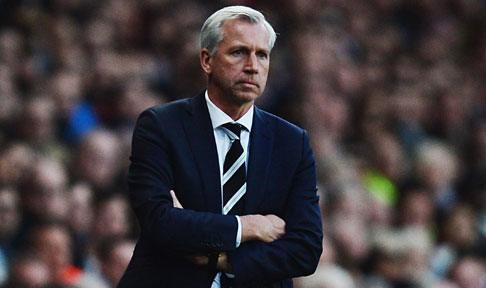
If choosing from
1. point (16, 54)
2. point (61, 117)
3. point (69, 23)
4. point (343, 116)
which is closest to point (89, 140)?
point (61, 117)

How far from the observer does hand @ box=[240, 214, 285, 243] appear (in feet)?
13.9

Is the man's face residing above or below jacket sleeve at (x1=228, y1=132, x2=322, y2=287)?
above

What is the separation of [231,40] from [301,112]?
5.39 metres

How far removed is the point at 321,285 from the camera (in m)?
7.26

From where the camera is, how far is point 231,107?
4328 mm

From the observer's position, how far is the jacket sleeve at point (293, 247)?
4215mm

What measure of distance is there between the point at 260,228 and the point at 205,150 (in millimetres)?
307

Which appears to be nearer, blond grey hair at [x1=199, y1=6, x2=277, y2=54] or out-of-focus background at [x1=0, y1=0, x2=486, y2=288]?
blond grey hair at [x1=199, y1=6, x2=277, y2=54]

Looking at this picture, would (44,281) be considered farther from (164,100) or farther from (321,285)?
(164,100)

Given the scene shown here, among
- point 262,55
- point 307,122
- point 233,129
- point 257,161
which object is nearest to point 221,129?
point 233,129

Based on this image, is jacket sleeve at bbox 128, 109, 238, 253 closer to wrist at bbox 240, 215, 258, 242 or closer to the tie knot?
wrist at bbox 240, 215, 258, 242

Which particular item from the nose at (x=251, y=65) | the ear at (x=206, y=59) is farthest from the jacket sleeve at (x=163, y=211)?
the nose at (x=251, y=65)

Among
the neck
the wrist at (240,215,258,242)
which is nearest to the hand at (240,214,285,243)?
the wrist at (240,215,258,242)

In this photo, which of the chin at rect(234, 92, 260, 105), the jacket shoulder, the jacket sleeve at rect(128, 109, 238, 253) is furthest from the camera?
the jacket shoulder
